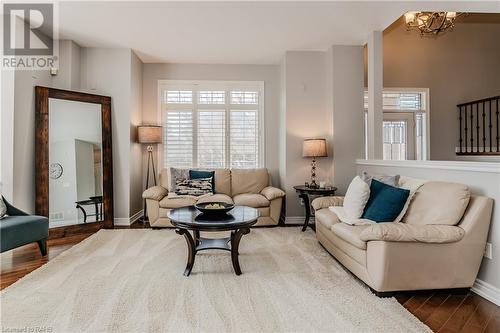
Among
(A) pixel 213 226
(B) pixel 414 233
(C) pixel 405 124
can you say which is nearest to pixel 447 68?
(C) pixel 405 124

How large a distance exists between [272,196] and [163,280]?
7.67ft

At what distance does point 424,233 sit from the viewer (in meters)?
2.26

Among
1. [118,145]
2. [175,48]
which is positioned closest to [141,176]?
[118,145]

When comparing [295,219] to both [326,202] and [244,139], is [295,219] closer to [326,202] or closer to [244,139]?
[326,202]

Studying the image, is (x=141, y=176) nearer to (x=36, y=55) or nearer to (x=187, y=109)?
(x=187, y=109)

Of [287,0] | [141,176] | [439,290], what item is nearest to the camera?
[439,290]

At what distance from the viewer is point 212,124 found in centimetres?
557

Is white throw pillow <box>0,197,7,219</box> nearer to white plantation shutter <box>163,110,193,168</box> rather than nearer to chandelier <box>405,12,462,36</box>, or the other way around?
white plantation shutter <box>163,110,193,168</box>

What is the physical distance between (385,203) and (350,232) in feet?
1.55

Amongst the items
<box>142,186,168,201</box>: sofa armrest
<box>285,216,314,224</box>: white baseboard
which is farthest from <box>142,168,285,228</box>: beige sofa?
<box>285,216,314,224</box>: white baseboard

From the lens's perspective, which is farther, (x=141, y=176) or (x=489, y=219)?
(x=141, y=176)

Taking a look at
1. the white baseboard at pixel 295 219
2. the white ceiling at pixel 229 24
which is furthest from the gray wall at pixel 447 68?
the white baseboard at pixel 295 219

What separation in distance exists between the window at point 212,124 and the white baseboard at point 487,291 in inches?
147

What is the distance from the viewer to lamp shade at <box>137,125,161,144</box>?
494 cm
